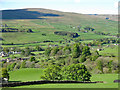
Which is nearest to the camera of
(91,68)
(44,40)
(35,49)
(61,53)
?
(91,68)

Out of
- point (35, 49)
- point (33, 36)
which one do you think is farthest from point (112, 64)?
point (33, 36)

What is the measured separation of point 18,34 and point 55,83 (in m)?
87.0

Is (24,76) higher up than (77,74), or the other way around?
(77,74)

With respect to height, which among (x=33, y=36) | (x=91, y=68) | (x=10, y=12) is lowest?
(x=91, y=68)

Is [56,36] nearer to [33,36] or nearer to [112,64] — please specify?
[33,36]

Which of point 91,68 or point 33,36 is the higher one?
point 33,36

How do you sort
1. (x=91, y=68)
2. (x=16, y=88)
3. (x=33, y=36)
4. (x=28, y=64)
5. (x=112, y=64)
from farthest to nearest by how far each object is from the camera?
(x=33, y=36) < (x=28, y=64) < (x=91, y=68) < (x=112, y=64) < (x=16, y=88)

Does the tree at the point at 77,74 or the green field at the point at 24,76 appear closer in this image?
the tree at the point at 77,74

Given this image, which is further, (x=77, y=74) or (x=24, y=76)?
(x=24, y=76)

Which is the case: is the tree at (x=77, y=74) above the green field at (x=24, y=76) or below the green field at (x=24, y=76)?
above

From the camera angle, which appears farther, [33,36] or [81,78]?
[33,36]

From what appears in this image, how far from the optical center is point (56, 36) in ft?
328

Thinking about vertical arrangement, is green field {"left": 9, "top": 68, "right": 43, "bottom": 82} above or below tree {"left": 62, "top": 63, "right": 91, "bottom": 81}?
below

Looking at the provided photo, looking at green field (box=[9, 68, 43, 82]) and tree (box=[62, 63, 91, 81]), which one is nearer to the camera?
tree (box=[62, 63, 91, 81])
